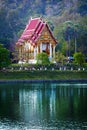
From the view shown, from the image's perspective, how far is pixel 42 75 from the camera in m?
82.5

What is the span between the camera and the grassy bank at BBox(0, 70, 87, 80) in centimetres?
8091

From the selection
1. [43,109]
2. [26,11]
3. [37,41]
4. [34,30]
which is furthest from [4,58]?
[26,11]

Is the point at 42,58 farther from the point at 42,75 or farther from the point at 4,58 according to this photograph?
the point at 4,58

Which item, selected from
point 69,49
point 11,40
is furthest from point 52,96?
point 11,40

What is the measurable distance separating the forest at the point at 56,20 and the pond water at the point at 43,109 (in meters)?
48.5

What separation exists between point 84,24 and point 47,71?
42812 mm

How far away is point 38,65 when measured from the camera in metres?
87.9

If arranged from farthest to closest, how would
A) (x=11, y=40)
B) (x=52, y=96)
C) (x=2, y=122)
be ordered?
(x=11, y=40), (x=52, y=96), (x=2, y=122)

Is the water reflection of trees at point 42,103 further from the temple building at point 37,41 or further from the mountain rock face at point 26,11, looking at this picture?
the mountain rock face at point 26,11

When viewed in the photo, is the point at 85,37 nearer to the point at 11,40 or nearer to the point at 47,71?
the point at 11,40

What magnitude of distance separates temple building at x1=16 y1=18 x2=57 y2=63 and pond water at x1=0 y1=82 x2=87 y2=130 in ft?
118

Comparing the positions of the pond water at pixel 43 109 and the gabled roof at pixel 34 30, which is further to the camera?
the gabled roof at pixel 34 30

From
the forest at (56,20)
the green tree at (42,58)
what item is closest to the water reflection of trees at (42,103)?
the green tree at (42,58)

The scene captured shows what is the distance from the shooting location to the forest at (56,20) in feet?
366
